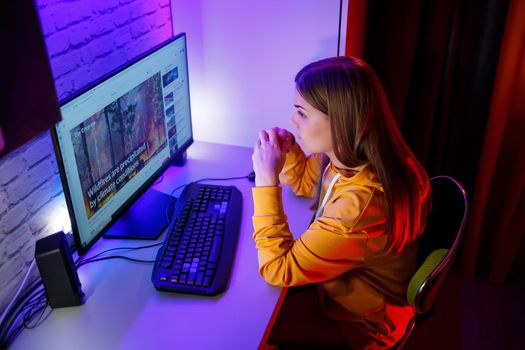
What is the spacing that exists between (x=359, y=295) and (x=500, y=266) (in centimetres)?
114

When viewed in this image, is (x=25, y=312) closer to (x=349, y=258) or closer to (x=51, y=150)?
(x=51, y=150)

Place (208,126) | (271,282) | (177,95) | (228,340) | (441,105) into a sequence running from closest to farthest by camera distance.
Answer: (228,340) → (271,282) → (177,95) → (441,105) → (208,126)

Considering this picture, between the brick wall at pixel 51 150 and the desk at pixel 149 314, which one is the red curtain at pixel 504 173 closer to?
the desk at pixel 149 314

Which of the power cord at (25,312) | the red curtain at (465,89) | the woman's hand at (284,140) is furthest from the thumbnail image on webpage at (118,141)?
the red curtain at (465,89)

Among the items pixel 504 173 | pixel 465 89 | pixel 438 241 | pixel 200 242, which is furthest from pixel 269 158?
pixel 504 173

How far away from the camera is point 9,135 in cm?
50

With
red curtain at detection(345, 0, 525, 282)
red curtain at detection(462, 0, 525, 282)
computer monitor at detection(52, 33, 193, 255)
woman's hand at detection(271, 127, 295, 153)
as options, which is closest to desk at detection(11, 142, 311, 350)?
computer monitor at detection(52, 33, 193, 255)

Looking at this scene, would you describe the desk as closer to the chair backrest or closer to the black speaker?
the black speaker

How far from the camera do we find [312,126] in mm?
1223

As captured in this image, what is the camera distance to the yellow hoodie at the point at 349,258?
3.79ft

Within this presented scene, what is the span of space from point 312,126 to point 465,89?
0.89 metres

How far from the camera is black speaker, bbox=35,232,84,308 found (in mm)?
1134

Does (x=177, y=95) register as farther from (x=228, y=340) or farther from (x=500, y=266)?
(x=500, y=266)

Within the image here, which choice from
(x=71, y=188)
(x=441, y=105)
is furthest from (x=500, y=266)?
(x=71, y=188)
